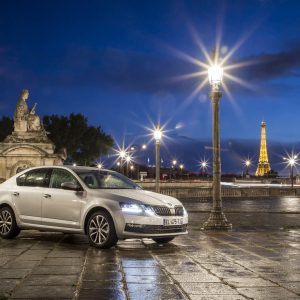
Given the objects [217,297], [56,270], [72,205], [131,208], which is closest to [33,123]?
[72,205]

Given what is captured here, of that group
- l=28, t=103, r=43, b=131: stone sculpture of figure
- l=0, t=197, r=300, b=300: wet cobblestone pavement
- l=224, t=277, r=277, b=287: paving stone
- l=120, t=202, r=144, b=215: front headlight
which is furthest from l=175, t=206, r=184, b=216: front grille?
l=28, t=103, r=43, b=131: stone sculpture of figure

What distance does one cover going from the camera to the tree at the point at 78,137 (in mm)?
94750

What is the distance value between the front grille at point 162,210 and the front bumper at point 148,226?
0.07m

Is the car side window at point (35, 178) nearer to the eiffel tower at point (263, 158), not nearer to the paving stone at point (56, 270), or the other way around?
the paving stone at point (56, 270)

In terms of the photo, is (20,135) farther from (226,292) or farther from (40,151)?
(226,292)

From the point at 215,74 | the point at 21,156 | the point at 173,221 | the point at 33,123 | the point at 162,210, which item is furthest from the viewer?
the point at 33,123

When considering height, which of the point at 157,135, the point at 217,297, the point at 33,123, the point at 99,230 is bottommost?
the point at 217,297

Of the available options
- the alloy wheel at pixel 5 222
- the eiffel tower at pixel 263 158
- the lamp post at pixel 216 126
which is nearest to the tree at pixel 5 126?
the eiffel tower at pixel 263 158

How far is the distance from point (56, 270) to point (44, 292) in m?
1.67

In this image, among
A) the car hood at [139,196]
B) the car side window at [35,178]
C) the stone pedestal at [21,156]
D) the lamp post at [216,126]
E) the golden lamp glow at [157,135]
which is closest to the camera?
the car hood at [139,196]

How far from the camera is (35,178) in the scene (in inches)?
508

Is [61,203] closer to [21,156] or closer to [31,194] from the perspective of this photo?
[31,194]

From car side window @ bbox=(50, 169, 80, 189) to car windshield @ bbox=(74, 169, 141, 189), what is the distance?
6.7 inches

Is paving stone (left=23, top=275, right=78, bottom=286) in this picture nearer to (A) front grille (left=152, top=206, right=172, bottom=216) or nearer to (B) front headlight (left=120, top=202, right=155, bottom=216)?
(B) front headlight (left=120, top=202, right=155, bottom=216)
